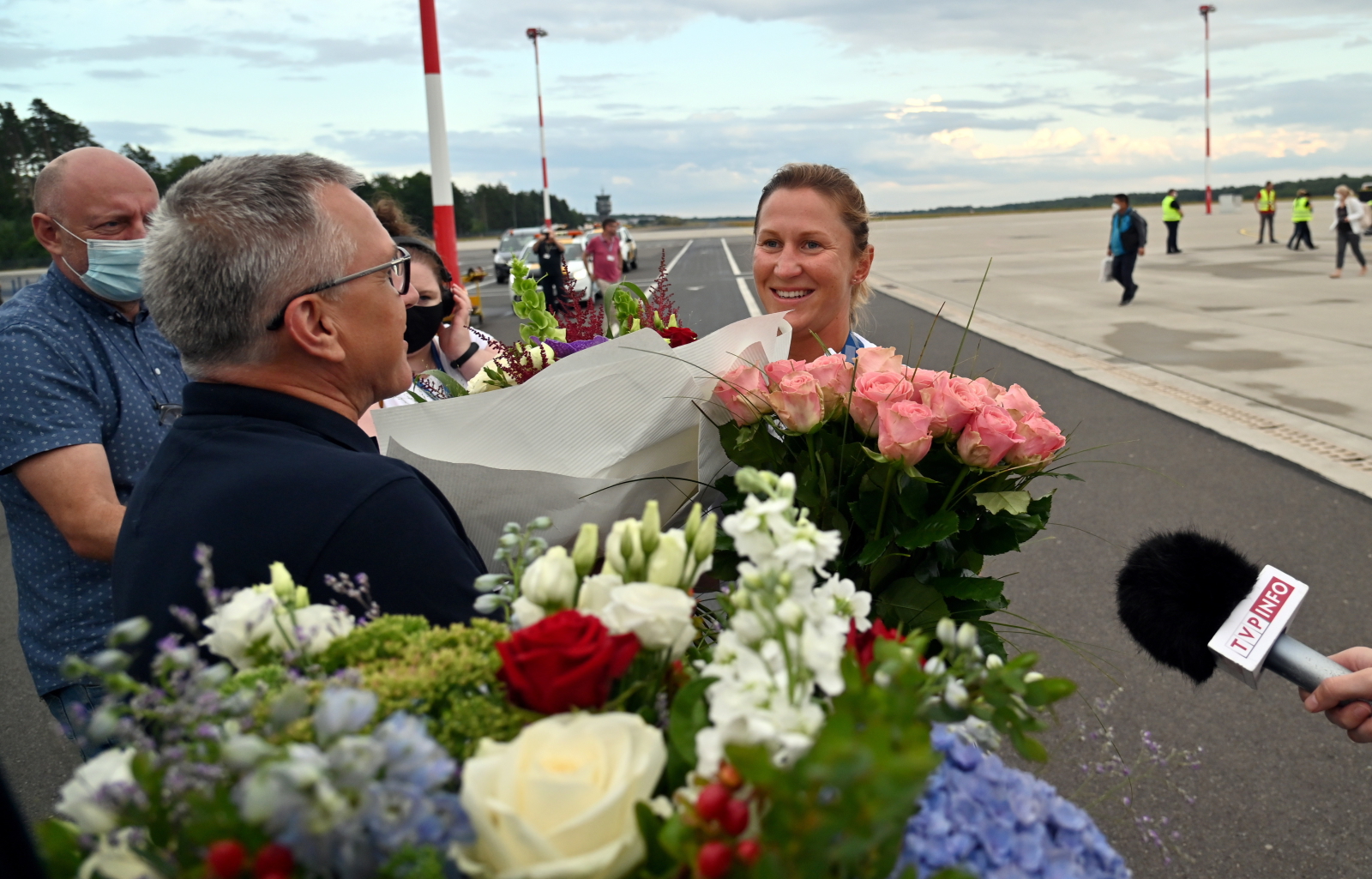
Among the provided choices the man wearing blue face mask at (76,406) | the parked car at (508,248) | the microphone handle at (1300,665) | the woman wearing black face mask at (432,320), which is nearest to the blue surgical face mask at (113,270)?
Result: the man wearing blue face mask at (76,406)

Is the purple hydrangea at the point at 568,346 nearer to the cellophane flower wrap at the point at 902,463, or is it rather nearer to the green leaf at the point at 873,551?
the cellophane flower wrap at the point at 902,463

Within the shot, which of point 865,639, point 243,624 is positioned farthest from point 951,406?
point 243,624

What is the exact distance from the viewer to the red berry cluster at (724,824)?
73cm

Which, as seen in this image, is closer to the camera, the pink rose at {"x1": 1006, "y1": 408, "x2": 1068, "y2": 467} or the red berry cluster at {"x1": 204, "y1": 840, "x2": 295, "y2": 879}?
the red berry cluster at {"x1": 204, "y1": 840, "x2": 295, "y2": 879}

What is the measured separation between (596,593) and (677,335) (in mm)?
1306

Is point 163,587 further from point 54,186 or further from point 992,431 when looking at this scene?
point 54,186

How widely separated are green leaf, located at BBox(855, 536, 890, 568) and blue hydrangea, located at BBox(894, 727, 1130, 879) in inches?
27.5

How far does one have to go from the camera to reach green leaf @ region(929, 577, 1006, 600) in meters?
1.70

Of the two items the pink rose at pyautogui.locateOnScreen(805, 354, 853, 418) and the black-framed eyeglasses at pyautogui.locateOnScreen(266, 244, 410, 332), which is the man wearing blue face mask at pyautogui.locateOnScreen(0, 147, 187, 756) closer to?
the black-framed eyeglasses at pyautogui.locateOnScreen(266, 244, 410, 332)

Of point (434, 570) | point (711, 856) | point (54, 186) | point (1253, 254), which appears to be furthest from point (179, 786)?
point (1253, 254)

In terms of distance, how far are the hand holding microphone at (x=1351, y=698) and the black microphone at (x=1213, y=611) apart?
1cm

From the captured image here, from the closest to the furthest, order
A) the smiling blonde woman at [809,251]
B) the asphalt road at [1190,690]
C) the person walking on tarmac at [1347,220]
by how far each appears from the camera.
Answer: the asphalt road at [1190,690], the smiling blonde woman at [809,251], the person walking on tarmac at [1347,220]

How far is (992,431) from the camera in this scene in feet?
5.22

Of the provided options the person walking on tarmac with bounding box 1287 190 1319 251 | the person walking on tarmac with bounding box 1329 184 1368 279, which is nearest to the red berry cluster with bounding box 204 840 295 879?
the person walking on tarmac with bounding box 1329 184 1368 279
